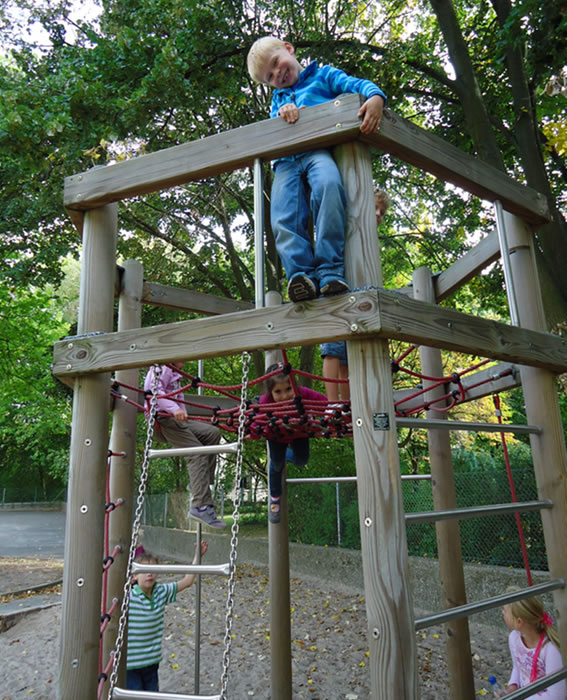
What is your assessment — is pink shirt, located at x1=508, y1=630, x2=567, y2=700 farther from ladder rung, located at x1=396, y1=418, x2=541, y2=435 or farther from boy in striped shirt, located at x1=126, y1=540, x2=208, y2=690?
boy in striped shirt, located at x1=126, y1=540, x2=208, y2=690

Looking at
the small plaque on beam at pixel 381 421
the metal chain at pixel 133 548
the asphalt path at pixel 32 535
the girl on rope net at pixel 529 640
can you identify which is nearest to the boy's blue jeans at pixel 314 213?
the small plaque on beam at pixel 381 421

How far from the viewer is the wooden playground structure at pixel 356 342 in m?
1.68

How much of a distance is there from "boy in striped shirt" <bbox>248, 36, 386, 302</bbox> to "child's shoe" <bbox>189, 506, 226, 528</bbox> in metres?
2.10

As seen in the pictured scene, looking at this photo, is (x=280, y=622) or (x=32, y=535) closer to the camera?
(x=280, y=622)

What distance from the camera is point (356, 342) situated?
5.96 ft

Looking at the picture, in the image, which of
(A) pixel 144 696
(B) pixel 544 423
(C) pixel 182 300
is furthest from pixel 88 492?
(B) pixel 544 423

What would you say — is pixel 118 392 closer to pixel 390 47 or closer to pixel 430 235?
pixel 390 47

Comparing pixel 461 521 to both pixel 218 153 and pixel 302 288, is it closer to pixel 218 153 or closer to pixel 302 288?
pixel 302 288

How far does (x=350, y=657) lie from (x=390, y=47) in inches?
282

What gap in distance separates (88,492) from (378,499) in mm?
1188

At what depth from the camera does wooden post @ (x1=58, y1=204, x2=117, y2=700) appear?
206 centimetres

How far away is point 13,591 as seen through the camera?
8.08 metres

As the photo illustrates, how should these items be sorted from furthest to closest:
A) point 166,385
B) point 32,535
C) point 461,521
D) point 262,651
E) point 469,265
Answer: point 32,535, point 461,521, point 262,651, point 166,385, point 469,265

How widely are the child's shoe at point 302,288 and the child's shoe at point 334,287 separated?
4 centimetres
